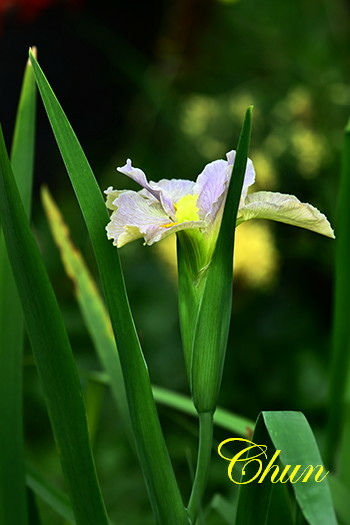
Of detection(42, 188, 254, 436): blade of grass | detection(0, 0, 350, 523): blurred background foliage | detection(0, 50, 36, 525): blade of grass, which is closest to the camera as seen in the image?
detection(0, 50, 36, 525): blade of grass

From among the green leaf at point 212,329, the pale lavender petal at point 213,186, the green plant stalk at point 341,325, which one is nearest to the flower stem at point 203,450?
the green leaf at point 212,329

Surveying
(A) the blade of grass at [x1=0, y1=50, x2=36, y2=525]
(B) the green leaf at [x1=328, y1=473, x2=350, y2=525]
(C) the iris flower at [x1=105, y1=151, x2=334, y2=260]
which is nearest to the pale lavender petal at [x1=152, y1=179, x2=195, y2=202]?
(C) the iris flower at [x1=105, y1=151, x2=334, y2=260]

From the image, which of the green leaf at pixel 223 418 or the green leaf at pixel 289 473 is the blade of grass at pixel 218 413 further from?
the green leaf at pixel 289 473

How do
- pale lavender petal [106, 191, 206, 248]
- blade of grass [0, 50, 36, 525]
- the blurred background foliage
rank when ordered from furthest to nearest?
the blurred background foliage → blade of grass [0, 50, 36, 525] → pale lavender petal [106, 191, 206, 248]

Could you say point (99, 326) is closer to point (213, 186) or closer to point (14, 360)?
point (14, 360)

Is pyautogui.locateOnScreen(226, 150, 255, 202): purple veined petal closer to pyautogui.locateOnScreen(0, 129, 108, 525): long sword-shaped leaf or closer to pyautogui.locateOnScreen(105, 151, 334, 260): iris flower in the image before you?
pyautogui.locateOnScreen(105, 151, 334, 260): iris flower
